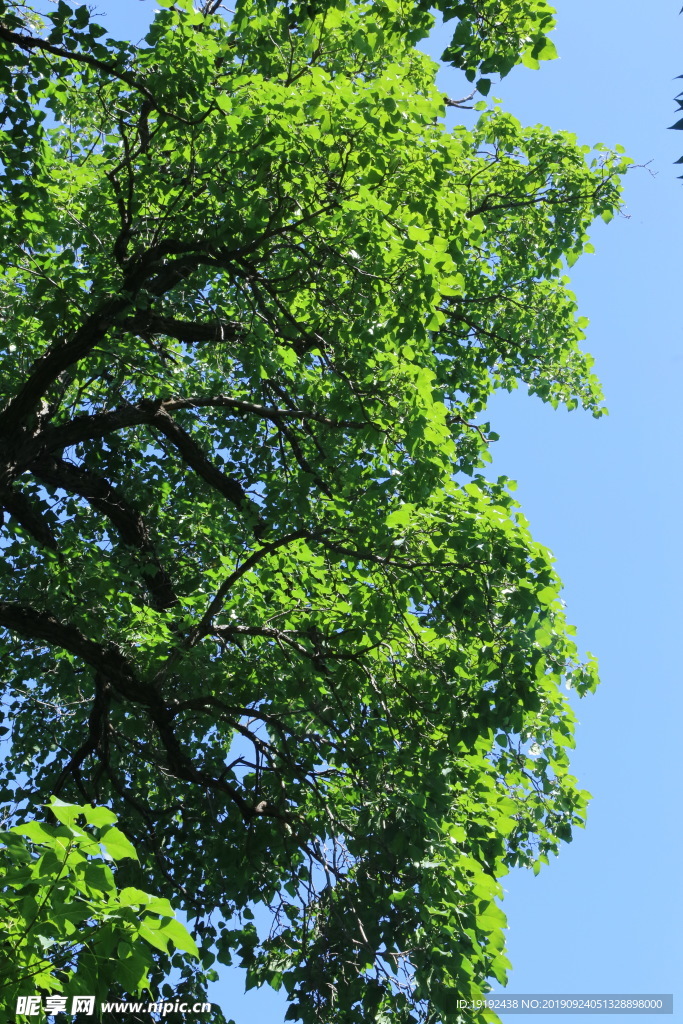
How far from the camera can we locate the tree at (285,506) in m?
7.45

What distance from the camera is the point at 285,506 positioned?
894 centimetres

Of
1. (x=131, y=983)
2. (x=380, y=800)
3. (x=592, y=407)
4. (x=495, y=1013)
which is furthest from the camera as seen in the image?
(x=592, y=407)

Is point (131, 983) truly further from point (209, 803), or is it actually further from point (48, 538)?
point (48, 538)

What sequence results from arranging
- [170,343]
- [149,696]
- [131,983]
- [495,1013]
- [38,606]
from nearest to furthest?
1. [131,983]
2. [495,1013]
3. [149,696]
4. [38,606]
5. [170,343]

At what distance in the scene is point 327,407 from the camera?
Result: 8617 millimetres

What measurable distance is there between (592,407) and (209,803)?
8.00 meters

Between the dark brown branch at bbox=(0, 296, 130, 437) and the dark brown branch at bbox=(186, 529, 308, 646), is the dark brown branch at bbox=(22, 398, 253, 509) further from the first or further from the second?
the dark brown branch at bbox=(186, 529, 308, 646)

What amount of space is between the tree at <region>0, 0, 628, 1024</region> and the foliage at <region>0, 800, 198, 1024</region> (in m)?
3.95

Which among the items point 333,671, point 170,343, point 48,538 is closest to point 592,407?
point 170,343

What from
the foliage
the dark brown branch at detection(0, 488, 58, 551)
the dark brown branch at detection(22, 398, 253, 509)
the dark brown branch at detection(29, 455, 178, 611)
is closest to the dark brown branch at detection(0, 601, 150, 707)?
the dark brown branch at detection(0, 488, 58, 551)

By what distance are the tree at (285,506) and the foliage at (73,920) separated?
395 cm

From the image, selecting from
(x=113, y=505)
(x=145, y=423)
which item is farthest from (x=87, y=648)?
(x=145, y=423)

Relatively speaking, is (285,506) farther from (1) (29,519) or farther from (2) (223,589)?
(1) (29,519)

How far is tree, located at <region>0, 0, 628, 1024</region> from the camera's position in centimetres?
745
